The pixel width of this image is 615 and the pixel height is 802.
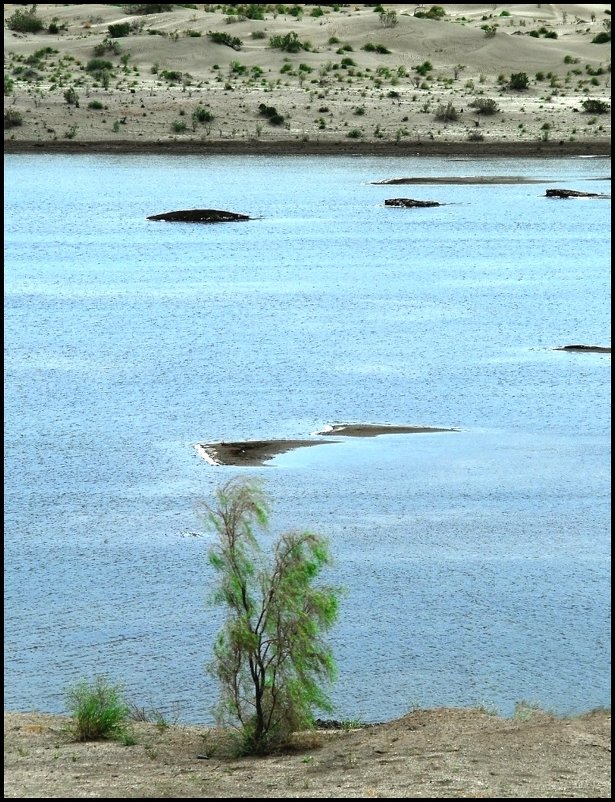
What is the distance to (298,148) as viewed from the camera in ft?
313

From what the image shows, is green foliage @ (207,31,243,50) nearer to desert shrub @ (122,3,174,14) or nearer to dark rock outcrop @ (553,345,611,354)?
desert shrub @ (122,3,174,14)

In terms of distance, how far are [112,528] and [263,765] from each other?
10073 millimetres

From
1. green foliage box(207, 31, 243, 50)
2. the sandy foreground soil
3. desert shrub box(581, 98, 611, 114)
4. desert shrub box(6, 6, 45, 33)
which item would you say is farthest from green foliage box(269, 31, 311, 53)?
desert shrub box(581, 98, 611, 114)

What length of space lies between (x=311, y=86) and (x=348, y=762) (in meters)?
95.2

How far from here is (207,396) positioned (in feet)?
116

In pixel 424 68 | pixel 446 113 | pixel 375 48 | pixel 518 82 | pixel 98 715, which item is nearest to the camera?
pixel 98 715

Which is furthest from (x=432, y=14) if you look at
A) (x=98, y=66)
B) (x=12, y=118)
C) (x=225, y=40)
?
(x=12, y=118)

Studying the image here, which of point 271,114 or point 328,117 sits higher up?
point 271,114

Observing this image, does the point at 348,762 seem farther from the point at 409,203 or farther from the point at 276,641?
the point at 409,203

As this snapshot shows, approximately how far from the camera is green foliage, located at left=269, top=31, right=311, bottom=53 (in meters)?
121

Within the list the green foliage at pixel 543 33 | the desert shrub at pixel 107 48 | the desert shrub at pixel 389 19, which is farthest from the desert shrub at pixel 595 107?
the desert shrub at pixel 107 48

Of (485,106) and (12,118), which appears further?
(485,106)

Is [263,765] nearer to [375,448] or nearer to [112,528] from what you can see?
[112,528]

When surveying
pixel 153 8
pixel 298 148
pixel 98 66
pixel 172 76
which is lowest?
pixel 298 148
